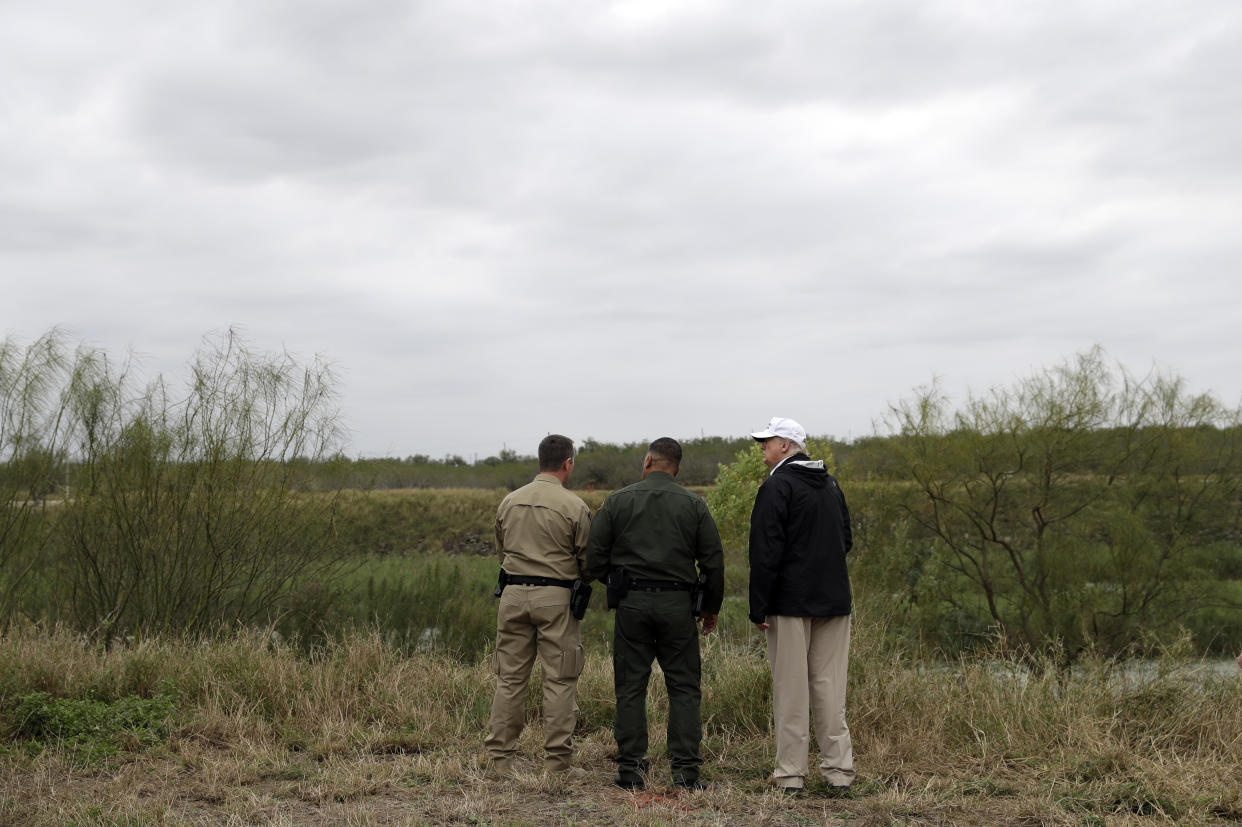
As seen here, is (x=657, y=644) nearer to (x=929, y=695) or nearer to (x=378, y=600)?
(x=929, y=695)

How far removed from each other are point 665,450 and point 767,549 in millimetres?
878

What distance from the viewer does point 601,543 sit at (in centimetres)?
607

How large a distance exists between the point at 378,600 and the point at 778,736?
463 inches

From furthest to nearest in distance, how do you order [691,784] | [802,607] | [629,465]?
[629,465], [691,784], [802,607]

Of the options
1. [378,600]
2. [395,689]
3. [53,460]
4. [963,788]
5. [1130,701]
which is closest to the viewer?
[963,788]

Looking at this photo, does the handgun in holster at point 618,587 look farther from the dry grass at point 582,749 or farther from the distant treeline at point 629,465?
the distant treeline at point 629,465

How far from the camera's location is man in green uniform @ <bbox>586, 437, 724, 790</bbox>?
5867 millimetres

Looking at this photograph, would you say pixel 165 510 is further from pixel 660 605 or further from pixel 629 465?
pixel 629 465

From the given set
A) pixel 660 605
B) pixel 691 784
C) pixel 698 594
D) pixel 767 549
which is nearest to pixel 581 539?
pixel 660 605

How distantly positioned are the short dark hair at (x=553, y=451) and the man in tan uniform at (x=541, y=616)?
0.06ft

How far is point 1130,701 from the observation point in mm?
7074

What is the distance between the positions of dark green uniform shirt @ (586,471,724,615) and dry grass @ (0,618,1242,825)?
1241 mm

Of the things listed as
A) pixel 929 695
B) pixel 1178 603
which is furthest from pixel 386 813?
pixel 1178 603

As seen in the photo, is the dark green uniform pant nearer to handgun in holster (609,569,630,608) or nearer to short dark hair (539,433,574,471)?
handgun in holster (609,569,630,608)
